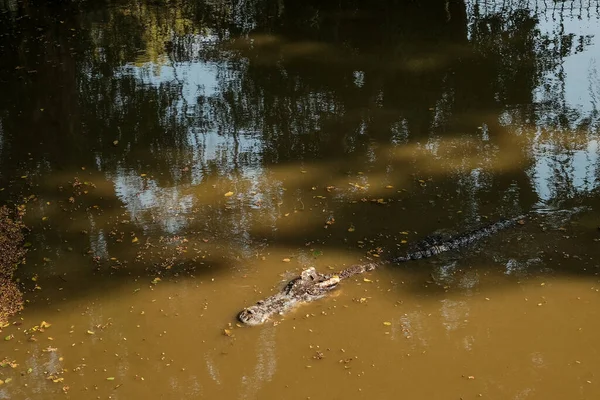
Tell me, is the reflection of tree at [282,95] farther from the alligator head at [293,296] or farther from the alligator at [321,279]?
the alligator head at [293,296]

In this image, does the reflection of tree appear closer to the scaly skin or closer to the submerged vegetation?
the scaly skin

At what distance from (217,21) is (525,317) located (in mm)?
6712

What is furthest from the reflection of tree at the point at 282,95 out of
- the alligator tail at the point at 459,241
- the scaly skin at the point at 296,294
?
the scaly skin at the point at 296,294

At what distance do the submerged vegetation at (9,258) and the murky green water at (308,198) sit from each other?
0.10 metres

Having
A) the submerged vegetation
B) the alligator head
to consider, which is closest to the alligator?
the alligator head

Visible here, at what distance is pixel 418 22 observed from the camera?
8.84m

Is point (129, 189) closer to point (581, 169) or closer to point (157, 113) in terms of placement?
point (157, 113)

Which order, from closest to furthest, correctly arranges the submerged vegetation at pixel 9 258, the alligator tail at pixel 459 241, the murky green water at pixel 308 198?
1. the murky green water at pixel 308 198
2. the submerged vegetation at pixel 9 258
3. the alligator tail at pixel 459 241

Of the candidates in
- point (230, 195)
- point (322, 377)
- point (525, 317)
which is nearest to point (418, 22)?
point (230, 195)

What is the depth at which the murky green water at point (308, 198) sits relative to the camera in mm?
3814

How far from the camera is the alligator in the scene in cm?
414

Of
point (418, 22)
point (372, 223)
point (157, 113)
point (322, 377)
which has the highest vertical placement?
point (418, 22)

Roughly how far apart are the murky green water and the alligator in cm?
7

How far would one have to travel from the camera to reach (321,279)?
434 centimetres
